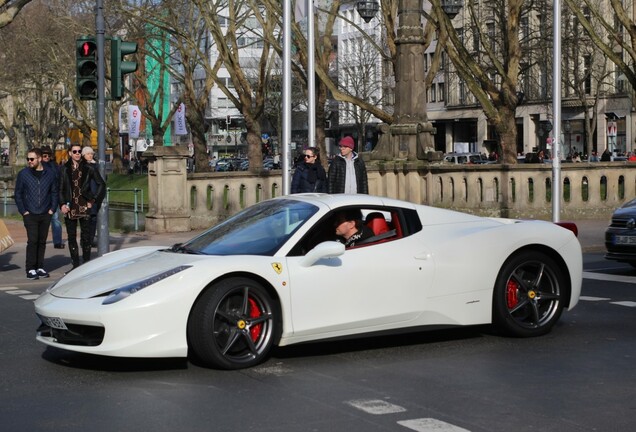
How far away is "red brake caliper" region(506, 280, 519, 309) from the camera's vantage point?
34.5 ft

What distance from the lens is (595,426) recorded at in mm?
7281

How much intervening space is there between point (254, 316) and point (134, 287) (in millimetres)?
938

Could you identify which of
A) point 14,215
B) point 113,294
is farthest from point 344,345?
point 14,215

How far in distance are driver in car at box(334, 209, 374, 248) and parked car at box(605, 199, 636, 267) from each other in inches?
299

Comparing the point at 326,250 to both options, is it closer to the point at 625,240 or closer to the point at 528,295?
the point at 528,295

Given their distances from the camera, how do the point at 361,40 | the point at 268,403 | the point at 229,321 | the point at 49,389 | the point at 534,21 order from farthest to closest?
the point at 361,40, the point at 534,21, the point at 229,321, the point at 49,389, the point at 268,403

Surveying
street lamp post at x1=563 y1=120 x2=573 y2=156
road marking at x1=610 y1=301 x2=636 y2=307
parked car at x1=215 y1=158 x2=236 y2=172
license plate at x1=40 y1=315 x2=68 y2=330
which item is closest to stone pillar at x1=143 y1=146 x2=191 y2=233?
road marking at x1=610 y1=301 x2=636 y2=307

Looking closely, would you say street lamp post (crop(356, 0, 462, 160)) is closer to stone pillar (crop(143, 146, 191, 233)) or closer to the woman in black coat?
stone pillar (crop(143, 146, 191, 233))

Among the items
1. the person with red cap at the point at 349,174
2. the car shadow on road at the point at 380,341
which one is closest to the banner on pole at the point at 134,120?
the person with red cap at the point at 349,174

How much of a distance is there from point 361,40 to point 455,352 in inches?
3379

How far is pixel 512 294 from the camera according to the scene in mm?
10547

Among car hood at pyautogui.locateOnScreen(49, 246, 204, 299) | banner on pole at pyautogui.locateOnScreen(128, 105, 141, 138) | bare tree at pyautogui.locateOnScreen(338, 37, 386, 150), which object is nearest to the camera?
car hood at pyautogui.locateOnScreen(49, 246, 204, 299)

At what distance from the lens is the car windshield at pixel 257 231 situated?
9.64 metres

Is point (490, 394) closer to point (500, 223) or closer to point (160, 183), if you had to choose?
point (500, 223)
